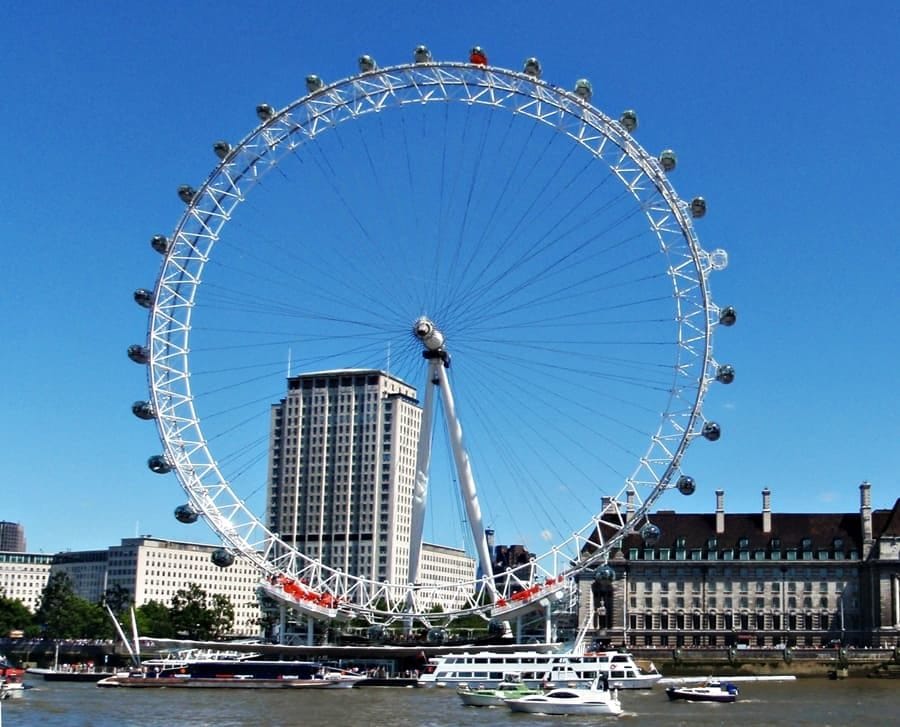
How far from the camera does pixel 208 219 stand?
78.6 m

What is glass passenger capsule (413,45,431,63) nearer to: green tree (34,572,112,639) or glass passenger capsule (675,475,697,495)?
glass passenger capsule (675,475,697,495)

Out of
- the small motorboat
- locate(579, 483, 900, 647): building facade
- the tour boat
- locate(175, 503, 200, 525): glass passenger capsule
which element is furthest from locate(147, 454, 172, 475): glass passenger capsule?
locate(579, 483, 900, 647): building facade

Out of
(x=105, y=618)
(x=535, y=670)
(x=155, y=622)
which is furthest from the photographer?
(x=105, y=618)

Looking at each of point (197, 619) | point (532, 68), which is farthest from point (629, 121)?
point (197, 619)

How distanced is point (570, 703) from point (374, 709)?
32.5 feet

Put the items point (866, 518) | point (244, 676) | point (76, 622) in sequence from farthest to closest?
point (76, 622) → point (866, 518) → point (244, 676)

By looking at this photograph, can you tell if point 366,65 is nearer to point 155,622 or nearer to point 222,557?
point 222,557

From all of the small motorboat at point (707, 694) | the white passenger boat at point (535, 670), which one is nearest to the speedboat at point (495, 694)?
the white passenger boat at point (535, 670)

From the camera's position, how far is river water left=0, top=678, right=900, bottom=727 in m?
61.0

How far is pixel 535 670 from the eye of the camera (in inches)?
3386

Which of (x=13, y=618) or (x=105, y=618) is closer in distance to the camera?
(x=105, y=618)

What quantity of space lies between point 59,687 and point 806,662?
57.9m

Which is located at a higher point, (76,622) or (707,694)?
(76,622)

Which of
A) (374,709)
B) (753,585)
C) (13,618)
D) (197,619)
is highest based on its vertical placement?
(753,585)
